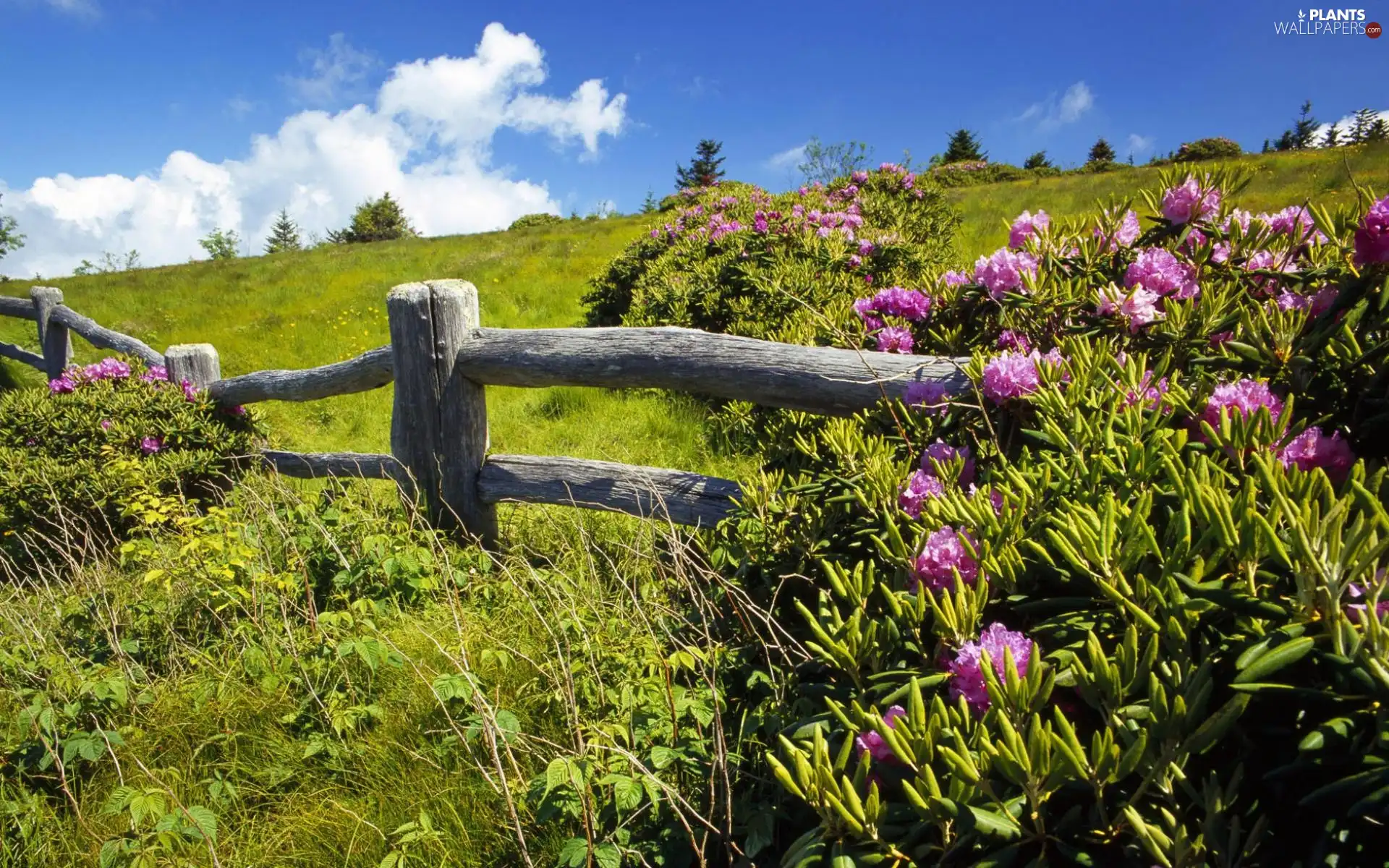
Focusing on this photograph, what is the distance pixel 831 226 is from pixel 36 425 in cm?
574

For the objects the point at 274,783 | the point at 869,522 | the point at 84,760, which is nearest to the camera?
the point at 869,522

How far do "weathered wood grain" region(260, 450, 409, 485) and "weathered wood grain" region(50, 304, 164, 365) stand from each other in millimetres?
1565

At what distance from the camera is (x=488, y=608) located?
8.96 feet

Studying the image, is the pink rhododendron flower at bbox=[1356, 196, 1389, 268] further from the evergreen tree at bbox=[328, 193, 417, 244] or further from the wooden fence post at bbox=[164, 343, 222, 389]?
the evergreen tree at bbox=[328, 193, 417, 244]

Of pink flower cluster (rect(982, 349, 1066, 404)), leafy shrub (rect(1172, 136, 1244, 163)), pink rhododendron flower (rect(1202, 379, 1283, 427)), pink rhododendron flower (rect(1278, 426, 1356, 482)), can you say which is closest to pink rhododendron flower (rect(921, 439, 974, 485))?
pink flower cluster (rect(982, 349, 1066, 404))

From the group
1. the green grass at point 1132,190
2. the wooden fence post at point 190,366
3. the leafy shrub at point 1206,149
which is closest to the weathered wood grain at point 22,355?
the wooden fence post at point 190,366

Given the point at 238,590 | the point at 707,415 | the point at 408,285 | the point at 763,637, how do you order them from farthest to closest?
the point at 707,415, the point at 408,285, the point at 238,590, the point at 763,637

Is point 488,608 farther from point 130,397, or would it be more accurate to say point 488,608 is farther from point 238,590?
point 130,397

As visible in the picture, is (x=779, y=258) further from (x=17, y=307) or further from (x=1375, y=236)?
(x=17, y=307)

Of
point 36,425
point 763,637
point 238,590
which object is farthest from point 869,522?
point 36,425

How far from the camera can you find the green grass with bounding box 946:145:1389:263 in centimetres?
1027

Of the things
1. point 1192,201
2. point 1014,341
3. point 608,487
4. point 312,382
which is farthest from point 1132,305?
point 312,382

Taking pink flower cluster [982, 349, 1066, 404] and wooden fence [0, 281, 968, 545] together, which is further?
wooden fence [0, 281, 968, 545]

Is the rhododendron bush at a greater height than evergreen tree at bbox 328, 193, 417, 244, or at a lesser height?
lesser
